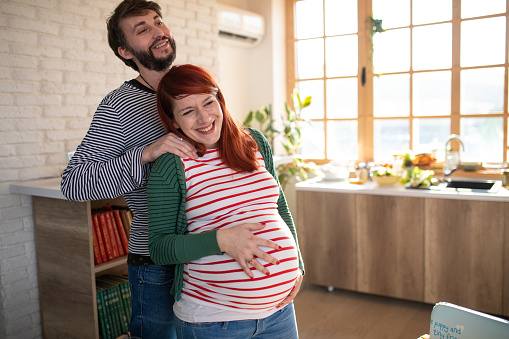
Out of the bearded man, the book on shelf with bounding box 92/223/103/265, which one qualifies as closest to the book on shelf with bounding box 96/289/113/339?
the book on shelf with bounding box 92/223/103/265

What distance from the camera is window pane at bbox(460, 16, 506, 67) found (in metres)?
3.88

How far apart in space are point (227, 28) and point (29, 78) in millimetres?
2006

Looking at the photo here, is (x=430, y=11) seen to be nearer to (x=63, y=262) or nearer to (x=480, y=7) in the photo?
(x=480, y=7)

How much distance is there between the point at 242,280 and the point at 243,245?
10cm

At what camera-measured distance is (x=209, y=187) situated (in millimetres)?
1354

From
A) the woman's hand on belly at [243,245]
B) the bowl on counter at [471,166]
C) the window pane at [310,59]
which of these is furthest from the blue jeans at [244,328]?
the window pane at [310,59]

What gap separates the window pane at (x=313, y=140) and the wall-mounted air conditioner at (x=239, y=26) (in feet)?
3.24

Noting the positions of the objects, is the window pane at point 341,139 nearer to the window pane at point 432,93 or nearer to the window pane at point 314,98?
the window pane at point 314,98

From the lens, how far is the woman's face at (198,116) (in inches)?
54.4

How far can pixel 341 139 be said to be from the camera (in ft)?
15.5

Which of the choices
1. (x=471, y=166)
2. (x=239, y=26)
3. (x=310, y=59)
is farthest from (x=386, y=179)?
(x=239, y=26)

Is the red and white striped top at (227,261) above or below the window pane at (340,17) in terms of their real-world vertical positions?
below

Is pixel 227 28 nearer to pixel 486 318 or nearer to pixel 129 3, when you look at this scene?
pixel 129 3

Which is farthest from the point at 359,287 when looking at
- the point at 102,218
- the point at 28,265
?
the point at 28,265
